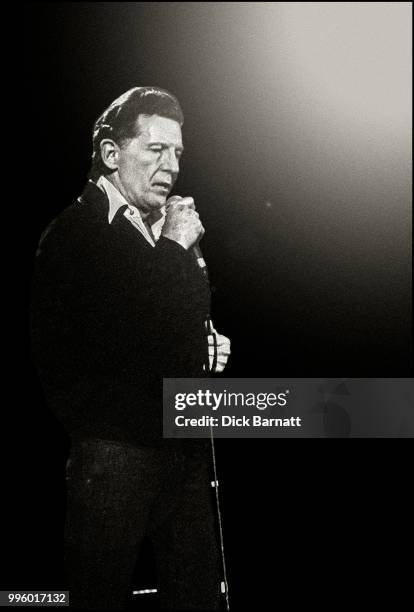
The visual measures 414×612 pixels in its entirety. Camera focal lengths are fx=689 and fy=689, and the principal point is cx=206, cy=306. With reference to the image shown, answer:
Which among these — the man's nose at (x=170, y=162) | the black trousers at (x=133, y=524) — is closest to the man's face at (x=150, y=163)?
the man's nose at (x=170, y=162)

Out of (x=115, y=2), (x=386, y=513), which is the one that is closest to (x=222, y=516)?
(x=386, y=513)

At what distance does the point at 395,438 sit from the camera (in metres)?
2.17

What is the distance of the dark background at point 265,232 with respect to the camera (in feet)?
6.77

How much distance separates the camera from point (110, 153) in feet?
6.44

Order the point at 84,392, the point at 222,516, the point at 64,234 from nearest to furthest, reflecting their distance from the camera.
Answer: the point at 84,392 → the point at 64,234 → the point at 222,516

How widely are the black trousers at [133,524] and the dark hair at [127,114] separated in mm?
816

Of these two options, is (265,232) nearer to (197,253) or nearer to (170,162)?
(197,253)

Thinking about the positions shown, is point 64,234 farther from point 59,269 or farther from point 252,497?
point 252,497

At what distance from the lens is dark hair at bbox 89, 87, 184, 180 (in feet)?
6.44

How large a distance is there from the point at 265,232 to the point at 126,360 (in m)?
0.69

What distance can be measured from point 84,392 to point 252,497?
66 centimetres

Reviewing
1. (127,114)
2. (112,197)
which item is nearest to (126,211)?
(112,197)

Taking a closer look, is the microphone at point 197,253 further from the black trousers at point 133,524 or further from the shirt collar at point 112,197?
the black trousers at point 133,524

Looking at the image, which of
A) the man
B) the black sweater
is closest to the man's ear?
the man
